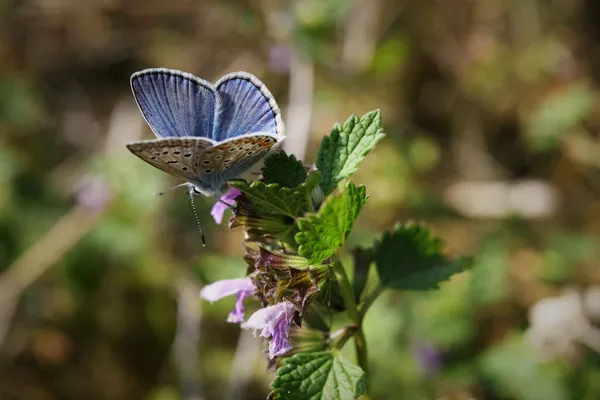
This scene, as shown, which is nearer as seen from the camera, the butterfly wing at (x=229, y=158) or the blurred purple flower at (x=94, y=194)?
the butterfly wing at (x=229, y=158)

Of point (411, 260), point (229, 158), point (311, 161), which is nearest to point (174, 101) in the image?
point (229, 158)

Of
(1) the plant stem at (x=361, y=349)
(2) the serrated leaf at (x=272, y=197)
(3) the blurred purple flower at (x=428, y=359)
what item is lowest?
(1) the plant stem at (x=361, y=349)

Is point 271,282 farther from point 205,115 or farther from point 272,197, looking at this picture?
point 205,115

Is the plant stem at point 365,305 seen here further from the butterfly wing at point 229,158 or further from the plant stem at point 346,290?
the butterfly wing at point 229,158

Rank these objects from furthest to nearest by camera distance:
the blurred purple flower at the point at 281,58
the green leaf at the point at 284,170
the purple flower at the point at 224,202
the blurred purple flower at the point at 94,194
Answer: the blurred purple flower at the point at 281,58, the blurred purple flower at the point at 94,194, the purple flower at the point at 224,202, the green leaf at the point at 284,170

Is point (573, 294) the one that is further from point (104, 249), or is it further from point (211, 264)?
point (104, 249)

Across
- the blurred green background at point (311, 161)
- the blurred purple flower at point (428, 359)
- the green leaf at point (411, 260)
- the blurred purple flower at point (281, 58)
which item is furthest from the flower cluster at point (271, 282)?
the blurred purple flower at point (281, 58)

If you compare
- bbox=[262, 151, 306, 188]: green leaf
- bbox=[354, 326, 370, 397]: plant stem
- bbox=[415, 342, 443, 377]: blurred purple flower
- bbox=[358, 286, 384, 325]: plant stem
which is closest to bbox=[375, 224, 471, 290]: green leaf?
bbox=[358, 286, 384, 325]: plant stem
